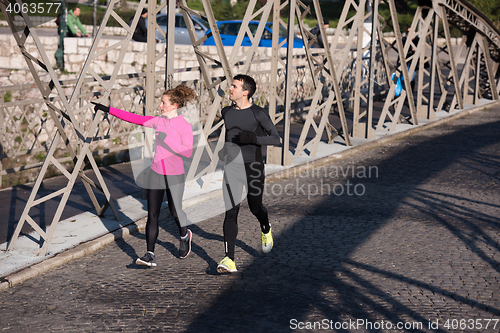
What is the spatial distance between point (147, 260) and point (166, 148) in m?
1.09

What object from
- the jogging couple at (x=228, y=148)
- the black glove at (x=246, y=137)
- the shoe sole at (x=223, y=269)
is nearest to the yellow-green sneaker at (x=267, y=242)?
the jogging couple at (x=228, y=148)

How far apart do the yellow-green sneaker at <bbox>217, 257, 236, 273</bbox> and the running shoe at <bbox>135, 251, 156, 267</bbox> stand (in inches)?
26.7

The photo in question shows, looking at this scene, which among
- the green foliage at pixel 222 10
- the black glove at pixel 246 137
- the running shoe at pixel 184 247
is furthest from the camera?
the green foliage at pixel 222 10

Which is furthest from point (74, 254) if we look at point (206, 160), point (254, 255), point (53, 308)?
point (206, 160)

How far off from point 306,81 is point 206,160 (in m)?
7.51

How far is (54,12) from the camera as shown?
115 feet

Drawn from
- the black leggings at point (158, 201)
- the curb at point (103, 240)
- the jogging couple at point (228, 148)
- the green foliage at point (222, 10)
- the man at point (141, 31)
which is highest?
the green foliage at point (222, 10)

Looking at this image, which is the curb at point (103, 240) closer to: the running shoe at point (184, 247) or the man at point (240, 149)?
the running shoe at point (184, 247)

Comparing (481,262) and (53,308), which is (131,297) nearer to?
(53,308)

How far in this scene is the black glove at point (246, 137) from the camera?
5.73 metres

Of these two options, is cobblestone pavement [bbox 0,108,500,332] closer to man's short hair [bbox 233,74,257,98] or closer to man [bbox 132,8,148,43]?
man's short hair [bbox 233,74,257,98]

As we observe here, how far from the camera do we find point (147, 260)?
5.91 metres

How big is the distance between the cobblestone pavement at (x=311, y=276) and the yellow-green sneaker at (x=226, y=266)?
0.06 metres

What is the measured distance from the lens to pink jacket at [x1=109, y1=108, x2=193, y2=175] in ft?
19.0
